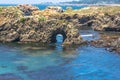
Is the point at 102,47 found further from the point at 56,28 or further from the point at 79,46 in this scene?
the point at 56,28

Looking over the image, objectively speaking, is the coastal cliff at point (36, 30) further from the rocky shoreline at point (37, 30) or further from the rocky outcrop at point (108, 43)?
the rocky outcrop at point (108, 43)

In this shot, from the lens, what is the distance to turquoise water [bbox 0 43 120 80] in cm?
8056

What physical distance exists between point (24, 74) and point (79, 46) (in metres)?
41.3

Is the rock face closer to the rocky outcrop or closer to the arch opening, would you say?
the arch opening

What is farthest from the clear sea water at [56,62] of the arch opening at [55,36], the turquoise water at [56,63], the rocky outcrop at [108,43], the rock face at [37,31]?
the arch opening at [55,36]

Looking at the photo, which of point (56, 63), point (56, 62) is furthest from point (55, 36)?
point (56, 63)

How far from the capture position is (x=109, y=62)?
9438 cm

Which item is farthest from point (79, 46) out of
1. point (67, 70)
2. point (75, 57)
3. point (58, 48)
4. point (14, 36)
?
point (67, 70)

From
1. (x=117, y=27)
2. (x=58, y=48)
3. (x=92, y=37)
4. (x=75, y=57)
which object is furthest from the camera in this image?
(x=117, y=27)

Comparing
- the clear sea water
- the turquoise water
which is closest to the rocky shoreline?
the clear sea water

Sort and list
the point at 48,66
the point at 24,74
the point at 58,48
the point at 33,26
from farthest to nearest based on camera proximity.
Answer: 1. the point at 33,26
2. the point at 58,48
3. the point at 48,66
4. the point at 24,74

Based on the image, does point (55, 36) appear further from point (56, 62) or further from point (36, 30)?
point (56, 62)

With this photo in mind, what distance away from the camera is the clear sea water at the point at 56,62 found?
8062 centimetres

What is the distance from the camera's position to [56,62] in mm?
94125
